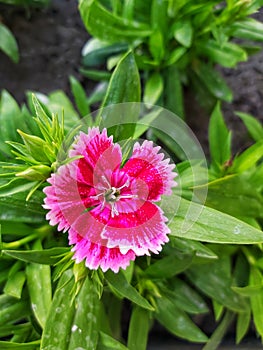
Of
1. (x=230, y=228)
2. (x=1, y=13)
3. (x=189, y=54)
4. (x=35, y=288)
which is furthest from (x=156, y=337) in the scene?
(x=1, y=13)

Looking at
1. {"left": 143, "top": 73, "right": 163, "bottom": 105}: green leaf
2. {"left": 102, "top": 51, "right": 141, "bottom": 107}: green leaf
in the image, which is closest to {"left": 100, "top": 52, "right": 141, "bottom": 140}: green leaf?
{"left": 102, "top": 51, "right": 141, "bottom": 107}: green leaf

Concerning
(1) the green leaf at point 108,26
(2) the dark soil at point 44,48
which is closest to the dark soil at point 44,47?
(2) the dark soil at point 44,48

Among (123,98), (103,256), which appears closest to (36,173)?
(103,256)

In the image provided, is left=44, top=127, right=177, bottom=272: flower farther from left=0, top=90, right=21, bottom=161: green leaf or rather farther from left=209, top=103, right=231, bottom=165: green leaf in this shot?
left=209, top=103, right=231, bottom=165: green leaf

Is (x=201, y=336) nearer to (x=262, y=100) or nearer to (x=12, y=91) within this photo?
(x=262, y=100)

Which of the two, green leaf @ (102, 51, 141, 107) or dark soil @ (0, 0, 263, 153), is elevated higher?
dark soil @ (0, 0, 263, 153)

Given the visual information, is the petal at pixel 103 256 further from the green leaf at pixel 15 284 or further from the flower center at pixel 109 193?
the green leaf at pixel 15 284
